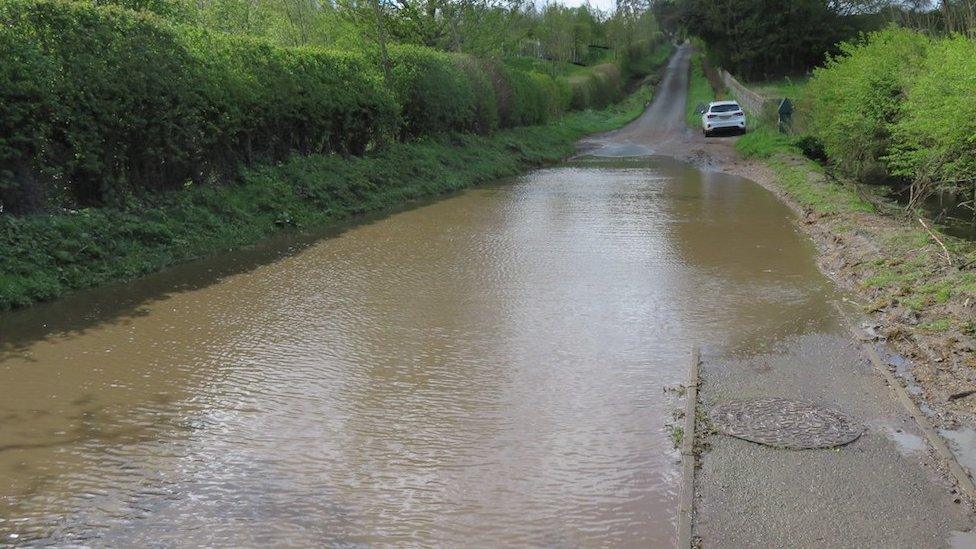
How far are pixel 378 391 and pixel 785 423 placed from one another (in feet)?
11.7

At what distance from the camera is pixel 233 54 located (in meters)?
16.7

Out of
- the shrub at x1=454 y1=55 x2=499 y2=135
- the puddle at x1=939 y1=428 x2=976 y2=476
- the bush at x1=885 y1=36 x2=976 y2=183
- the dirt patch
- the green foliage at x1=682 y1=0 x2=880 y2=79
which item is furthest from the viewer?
the green foliage at x1=682 y1=0 x2=880 y2=79

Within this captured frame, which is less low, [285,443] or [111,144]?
[111,144]

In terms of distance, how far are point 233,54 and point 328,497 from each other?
43.9 feet

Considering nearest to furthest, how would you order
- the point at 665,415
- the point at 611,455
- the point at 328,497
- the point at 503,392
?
the point at 328,497, the point at 611,455, the point at 665,415, the point at 503,392

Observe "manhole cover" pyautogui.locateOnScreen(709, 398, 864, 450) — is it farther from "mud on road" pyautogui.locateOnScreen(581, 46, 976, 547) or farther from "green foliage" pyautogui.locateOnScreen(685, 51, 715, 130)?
"green foliage" pyautogui.locateOnScreen(685, 51, 715, 130)

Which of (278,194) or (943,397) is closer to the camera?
(943,397)

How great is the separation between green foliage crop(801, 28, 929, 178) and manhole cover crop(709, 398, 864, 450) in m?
11.4

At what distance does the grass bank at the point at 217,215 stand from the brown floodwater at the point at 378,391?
494mm

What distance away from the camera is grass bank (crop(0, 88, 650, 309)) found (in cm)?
1068

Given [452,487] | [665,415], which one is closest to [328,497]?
[452,487]

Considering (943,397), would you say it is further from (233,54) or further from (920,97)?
(233,54)

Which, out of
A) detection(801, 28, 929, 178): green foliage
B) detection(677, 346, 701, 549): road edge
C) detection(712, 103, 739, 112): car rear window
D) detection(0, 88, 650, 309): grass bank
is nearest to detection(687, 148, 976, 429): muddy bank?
detection(677, 346, 701, 549): road edge

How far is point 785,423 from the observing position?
21.6 ft
